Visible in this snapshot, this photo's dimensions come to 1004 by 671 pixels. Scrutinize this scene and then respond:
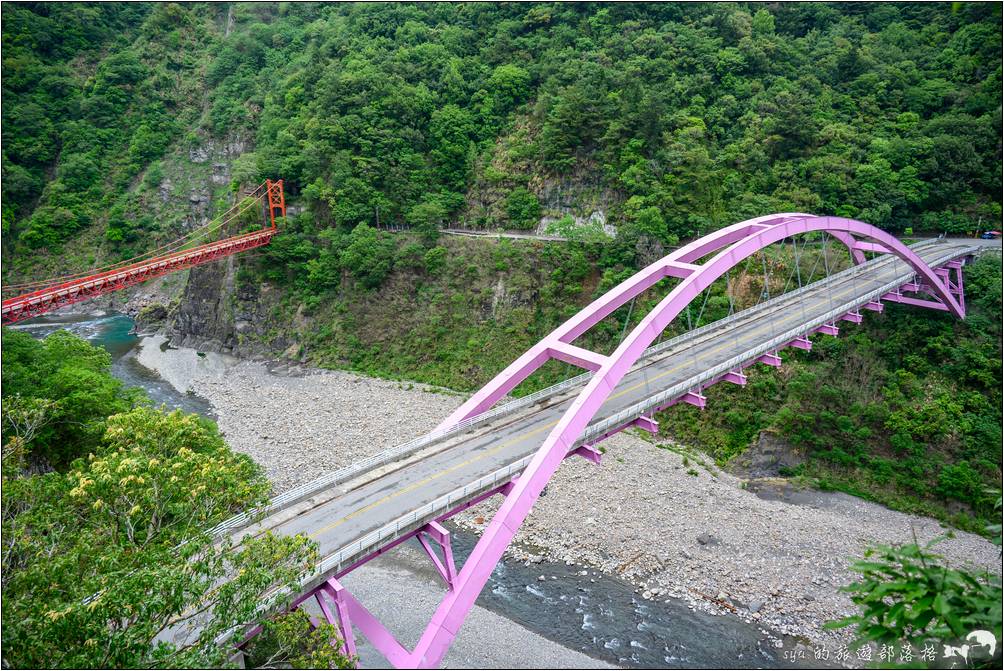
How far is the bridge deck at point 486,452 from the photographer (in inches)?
516

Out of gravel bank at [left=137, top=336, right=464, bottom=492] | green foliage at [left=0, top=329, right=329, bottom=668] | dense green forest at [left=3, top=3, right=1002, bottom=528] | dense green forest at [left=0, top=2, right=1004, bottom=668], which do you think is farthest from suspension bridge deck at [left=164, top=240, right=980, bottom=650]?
gravel bank at [left=137, top=336, right=464, bottom=492]

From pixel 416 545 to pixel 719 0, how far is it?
41.1m

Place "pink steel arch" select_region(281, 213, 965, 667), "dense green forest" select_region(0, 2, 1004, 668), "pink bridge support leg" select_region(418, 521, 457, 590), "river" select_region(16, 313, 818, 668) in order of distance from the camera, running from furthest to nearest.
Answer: "dense green forest" select_region(0, 2, 1004, 668), "river" select_region(16, 313, 818, 668), "pink bridge support leg" select_region(418, 521, 457, 590), "pink steel arch" select_region(281, 213, 965, 667)

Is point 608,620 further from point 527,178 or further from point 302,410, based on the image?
point 527,178

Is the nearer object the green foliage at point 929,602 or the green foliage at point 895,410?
the green foliage at point 929,602

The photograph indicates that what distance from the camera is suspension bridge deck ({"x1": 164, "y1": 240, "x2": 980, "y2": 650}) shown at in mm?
13055

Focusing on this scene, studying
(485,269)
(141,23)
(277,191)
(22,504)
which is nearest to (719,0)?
(485,269)

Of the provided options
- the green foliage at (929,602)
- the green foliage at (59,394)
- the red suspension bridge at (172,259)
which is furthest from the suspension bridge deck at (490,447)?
the red suspension bridge at (172,259)

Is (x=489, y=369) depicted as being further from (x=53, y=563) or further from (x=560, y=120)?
(x=53, y=563)

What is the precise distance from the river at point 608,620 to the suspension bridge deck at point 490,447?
5.33 m

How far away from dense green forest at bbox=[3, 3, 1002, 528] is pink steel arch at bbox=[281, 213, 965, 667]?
377 inches

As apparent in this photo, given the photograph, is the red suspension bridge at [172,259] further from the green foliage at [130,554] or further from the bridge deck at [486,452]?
the bridge deck at [486,452]

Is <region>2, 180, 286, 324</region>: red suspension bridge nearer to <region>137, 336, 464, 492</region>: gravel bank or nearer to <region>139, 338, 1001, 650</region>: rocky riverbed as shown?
<region>137, 336, 464, 492</region>: gravel bank

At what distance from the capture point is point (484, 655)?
52.6ft
